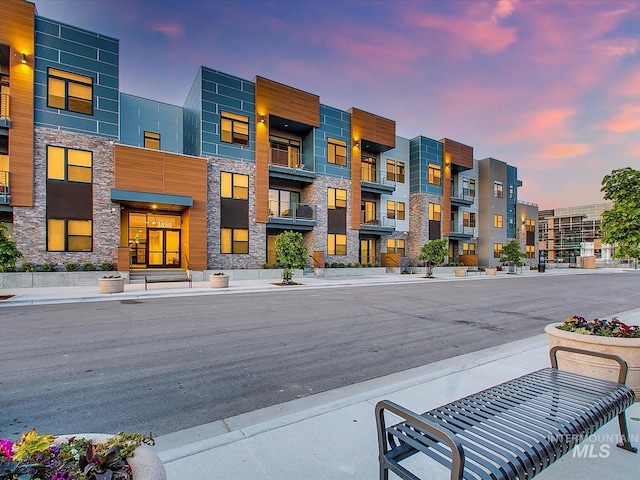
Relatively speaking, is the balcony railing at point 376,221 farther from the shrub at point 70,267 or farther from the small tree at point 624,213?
the small tree at point 624,213

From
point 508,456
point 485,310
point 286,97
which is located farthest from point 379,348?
point 286,97

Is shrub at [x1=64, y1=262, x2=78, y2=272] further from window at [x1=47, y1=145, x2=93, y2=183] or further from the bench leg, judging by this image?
the bench leg

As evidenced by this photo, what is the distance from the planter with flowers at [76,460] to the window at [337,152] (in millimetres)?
27497

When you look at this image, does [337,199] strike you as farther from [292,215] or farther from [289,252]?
[289,252]

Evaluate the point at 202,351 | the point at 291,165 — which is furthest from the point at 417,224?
the point at 202,351

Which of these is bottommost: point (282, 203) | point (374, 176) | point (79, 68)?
point (282, 203)

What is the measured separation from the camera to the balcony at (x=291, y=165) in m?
25.1

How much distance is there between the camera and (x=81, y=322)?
9000mm

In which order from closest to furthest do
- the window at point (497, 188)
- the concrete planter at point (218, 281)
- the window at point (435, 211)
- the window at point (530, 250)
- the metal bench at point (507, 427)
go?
1. the metal bench at point (507, 427)
2. the concrete planter at point (218, 281)
3. the window at point (435, 211)
4. the window at point (497, 188)
5. the window at point (530, 250)

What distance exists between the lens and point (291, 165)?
27.2 meters

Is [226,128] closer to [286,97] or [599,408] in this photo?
[286,97]

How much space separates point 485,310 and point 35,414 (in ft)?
39.5

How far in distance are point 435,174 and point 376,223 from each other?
34.6 feet

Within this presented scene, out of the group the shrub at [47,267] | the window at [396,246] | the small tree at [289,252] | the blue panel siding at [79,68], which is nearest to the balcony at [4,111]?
the blue panel siding at [79,68]
